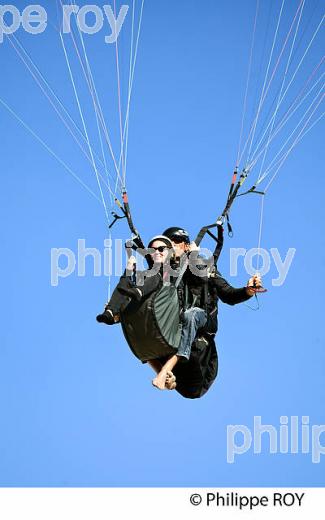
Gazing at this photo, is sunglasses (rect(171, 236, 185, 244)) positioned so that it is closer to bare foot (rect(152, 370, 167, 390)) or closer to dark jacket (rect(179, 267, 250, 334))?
dark jacket (rect(179, 267, 250, 334))

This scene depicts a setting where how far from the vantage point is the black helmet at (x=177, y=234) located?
12844mm

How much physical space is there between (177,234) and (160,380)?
199 centimetres

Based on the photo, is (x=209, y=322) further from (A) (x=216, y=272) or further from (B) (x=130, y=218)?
(B) (x=130, y=218)

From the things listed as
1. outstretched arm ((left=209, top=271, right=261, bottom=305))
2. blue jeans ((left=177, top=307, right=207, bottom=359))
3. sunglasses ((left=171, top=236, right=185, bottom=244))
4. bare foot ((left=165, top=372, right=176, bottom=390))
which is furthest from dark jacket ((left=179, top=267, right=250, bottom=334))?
bare foot ((left=165, top=372, right=176, bottom=390))

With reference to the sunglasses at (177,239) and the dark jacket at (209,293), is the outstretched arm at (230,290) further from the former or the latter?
the sunglasses at (177,239)

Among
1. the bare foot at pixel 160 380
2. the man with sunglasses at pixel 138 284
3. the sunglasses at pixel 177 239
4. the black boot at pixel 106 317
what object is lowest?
the bare foot at pixel 160 380

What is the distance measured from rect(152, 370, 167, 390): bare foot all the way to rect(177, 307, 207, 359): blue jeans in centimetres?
33

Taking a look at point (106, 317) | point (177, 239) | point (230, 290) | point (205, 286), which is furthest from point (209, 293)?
point (106, 317)

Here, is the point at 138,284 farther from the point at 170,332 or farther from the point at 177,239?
the point at 177,239

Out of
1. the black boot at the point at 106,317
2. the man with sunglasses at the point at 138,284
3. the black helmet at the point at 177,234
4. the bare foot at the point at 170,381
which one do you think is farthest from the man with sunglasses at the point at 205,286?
the black boot at the point at 106,317

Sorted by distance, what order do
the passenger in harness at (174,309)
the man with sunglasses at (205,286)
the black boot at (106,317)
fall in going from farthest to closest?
the man with sunglasses at (205,286)
the passenger in harness at (174,309)
the black boot at (106,317)

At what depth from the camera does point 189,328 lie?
12.4 metres

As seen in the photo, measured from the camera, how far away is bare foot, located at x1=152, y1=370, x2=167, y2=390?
39.9ft

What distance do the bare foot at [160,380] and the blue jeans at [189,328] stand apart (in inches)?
13.0
